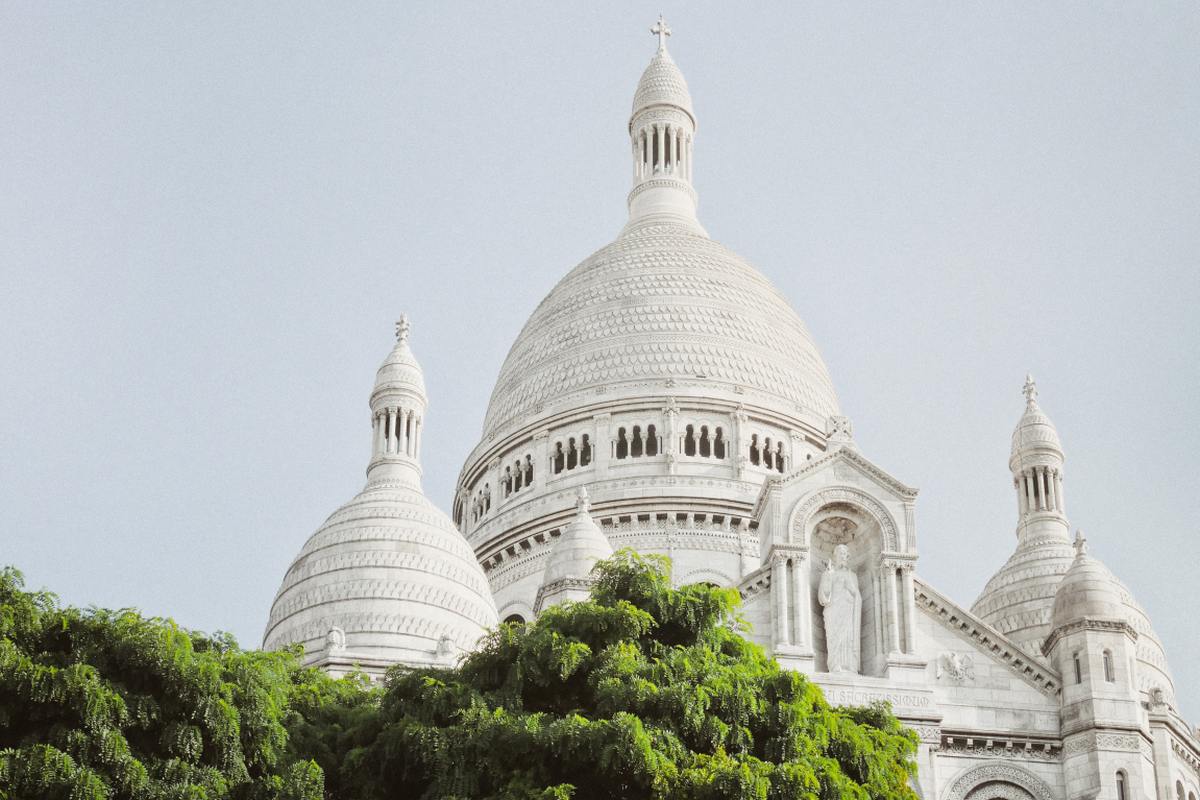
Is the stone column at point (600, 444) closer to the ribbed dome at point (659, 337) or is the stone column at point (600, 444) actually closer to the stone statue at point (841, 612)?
the ribbed dome at point (659, 337)

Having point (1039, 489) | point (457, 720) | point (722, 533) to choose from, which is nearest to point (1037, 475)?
point (1039, 489)

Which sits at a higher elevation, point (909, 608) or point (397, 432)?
point (397, 432)

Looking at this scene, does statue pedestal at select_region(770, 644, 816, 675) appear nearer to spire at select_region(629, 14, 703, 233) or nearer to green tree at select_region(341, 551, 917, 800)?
green tree at select_region(341, 551, 917, 800)

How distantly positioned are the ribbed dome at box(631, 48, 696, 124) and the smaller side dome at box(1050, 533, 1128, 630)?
35.7 metres

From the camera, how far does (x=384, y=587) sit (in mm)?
52562

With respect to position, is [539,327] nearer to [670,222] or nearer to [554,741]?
[670,222]

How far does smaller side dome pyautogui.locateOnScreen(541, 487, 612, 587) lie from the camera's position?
48906 mm

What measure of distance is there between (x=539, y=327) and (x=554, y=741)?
39.7m

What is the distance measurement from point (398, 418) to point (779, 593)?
1583 cm

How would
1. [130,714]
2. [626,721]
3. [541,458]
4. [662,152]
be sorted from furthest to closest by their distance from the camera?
[662,152]
[541,458]
[626,721]
[130,714]

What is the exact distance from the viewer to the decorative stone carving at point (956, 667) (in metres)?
45.6

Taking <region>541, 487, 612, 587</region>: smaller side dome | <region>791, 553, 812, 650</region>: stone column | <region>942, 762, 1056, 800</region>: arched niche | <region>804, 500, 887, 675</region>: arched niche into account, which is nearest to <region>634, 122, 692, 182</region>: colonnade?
<region>541, 487, 612, 587</region>: smaller side dome

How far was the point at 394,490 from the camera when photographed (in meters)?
56.0

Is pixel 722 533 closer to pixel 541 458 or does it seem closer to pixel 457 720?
pixel 541 458
